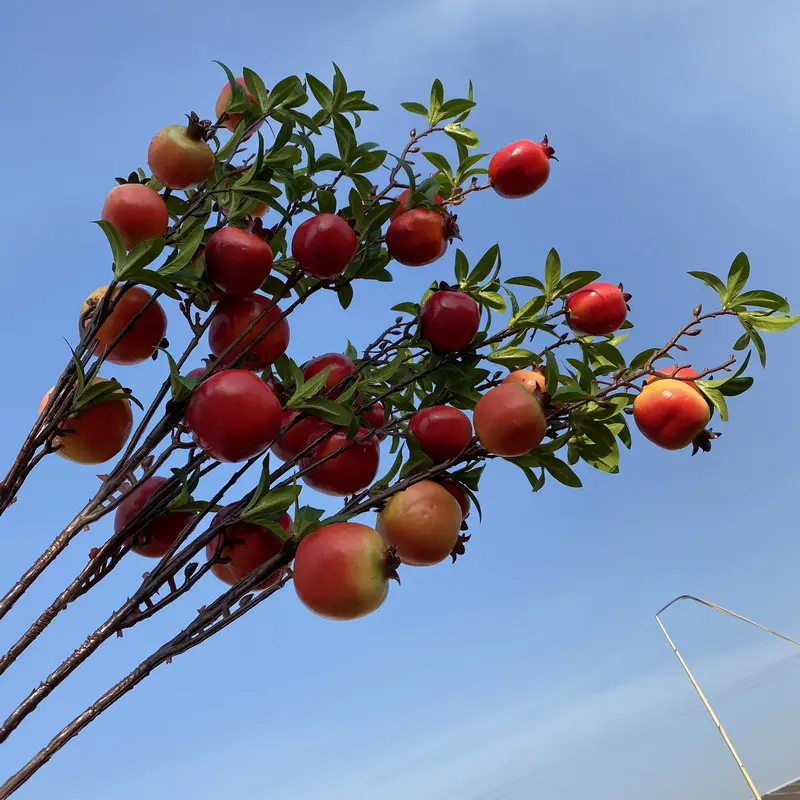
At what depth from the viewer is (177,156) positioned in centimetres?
136

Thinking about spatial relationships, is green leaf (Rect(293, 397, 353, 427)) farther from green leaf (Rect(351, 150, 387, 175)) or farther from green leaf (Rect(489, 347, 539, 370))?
green leaf (Rect(351, 150, 387, 175))

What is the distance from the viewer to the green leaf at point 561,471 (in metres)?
1.38

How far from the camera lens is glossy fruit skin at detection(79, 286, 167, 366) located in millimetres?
1347

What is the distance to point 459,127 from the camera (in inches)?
71.3

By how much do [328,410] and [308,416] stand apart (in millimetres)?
122

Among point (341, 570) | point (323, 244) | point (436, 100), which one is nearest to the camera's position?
point (341, 570)

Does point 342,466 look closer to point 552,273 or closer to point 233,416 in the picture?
point 233,416

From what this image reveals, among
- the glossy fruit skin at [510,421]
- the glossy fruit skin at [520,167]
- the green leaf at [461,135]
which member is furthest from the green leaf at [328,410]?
the green leaf at [461,135]

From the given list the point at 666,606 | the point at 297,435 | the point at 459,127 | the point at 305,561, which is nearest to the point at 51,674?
the point at 305,561

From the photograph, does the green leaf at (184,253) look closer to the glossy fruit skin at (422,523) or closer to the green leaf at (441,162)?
the glossy fruit skin at (422,523)

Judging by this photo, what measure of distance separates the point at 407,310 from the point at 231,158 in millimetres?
492

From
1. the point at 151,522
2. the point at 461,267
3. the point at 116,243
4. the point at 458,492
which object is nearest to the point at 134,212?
the point at 116,243

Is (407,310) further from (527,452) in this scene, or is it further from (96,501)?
(96,501)

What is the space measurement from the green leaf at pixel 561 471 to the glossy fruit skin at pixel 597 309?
289mm
